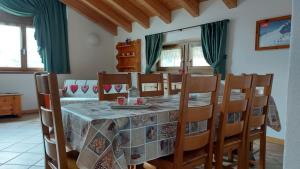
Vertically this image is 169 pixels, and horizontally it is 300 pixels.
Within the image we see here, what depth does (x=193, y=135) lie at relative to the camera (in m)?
1.43

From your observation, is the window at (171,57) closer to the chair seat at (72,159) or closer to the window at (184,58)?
the window at (184,58)

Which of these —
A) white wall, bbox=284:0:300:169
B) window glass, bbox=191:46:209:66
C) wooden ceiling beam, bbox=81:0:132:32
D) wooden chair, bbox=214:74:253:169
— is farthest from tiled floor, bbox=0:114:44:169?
window glass, bbox=191:46:209:66

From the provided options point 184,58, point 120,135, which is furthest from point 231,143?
point 184,58

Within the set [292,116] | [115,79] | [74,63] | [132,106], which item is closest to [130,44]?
[74,63]

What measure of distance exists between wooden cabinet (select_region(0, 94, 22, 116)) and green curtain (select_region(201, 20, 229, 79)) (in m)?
3.88

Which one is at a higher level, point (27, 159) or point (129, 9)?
point (129, 9)

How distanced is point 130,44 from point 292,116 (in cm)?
564

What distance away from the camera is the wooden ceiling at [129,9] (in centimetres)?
436

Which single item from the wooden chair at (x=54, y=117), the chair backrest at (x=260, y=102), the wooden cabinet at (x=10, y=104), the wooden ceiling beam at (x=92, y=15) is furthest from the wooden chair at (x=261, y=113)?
the wooden ceiling beam at (x=92, y=15)

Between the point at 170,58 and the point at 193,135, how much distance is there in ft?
13.4

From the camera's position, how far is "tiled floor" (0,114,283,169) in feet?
8.15

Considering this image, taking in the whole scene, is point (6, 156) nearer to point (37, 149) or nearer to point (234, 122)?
point (37, 149)

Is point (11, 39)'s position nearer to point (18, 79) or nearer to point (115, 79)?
point (18, 79)

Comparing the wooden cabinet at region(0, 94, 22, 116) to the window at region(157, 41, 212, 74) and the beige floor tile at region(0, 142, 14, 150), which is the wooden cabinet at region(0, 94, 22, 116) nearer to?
the beige floor tile at region(0, 142, 14, 150)
